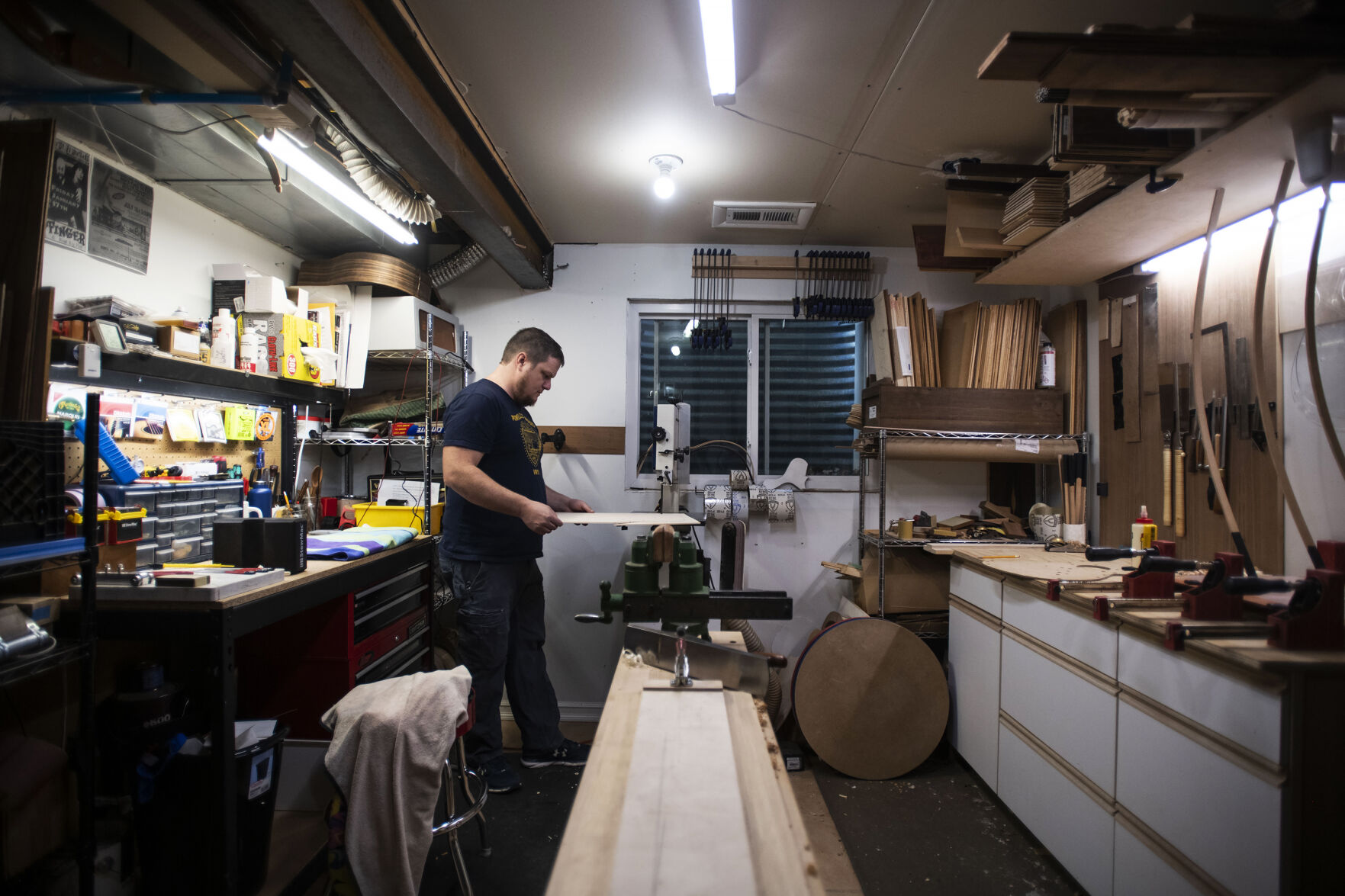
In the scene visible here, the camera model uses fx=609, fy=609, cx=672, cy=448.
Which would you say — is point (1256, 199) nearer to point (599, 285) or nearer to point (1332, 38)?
point (1332, 38)

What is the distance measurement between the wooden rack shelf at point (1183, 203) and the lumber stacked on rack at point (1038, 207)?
1.6 inches

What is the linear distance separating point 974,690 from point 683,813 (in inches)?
84.7

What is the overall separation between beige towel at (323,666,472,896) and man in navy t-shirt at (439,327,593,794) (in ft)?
2.83

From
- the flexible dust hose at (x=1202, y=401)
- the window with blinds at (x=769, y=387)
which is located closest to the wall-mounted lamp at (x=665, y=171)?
the window with blinds at (x=769, y=387)

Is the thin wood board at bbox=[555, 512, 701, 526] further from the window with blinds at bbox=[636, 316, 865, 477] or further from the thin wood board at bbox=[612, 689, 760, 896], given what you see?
the window with blinds at bbox=[636, 316, 865, 477]

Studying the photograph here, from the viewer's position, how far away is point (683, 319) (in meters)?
3.69

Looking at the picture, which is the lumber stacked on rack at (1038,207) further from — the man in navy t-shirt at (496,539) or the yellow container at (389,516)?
the yellow container at (389,516)

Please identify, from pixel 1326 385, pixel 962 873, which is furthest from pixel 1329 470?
pixel 962 873

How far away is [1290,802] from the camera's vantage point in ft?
4.14

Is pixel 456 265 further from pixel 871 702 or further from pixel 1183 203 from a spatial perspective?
pixel 1183 203

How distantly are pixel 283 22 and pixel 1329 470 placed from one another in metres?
3.01

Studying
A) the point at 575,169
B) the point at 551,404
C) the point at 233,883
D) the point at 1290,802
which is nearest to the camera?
the point at 1290,802

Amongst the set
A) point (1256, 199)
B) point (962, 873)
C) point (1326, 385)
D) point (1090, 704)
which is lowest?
point (962, 873)

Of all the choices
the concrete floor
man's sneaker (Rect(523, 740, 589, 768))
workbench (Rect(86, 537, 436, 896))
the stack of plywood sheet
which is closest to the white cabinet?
the concrete floor
